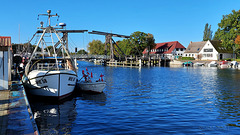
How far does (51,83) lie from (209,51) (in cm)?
8817

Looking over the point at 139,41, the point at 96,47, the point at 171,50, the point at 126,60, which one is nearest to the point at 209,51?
the point at 171,50

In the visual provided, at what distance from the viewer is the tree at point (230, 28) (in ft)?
257

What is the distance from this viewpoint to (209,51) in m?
94.8

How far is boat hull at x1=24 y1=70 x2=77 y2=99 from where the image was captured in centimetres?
1731

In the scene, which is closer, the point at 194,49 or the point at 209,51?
the point at 209,51

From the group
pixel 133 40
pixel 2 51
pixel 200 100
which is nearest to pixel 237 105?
pixel 200 100

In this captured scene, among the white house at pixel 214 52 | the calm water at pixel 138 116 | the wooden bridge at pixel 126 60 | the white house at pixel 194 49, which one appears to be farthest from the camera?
the white house at pixel 194 49

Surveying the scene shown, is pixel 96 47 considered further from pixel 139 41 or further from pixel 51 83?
pixel 51 83

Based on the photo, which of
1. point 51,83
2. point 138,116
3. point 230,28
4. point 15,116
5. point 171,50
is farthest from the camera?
point 171,50

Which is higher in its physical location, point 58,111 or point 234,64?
point 234,64

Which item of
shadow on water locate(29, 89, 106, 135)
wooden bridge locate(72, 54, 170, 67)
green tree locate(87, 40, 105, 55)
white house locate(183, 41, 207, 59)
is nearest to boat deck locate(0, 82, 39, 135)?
shadow on water locate(29, 89, 106, 135)

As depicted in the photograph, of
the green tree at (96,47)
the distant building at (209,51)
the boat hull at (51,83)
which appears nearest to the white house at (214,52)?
the distant building at (209,51)

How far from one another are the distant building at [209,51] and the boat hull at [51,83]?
8332 centimetres

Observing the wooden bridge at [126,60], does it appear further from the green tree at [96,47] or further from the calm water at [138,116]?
the calm water at [138,116]
